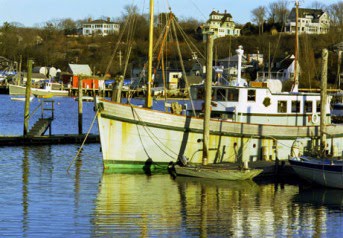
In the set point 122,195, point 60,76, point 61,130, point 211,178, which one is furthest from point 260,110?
point 60,76

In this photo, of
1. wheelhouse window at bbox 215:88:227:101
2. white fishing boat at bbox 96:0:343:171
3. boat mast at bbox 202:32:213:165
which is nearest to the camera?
boat mast at bbox 202:32:213:165

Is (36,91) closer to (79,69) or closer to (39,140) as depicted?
(79,69)

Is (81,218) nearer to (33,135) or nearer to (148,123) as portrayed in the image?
(148,123)

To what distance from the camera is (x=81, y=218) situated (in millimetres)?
25781

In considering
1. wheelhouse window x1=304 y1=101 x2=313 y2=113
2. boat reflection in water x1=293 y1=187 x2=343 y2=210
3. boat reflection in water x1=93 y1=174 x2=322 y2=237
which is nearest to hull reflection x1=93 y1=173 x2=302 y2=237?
boat reflection in water x1=93 y1=174 x2=322 y2=237

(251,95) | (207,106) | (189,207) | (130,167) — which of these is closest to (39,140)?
(130,167)

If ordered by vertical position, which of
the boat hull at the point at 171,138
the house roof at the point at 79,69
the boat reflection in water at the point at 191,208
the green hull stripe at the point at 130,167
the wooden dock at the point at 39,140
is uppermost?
the house roof at the point at 79,69

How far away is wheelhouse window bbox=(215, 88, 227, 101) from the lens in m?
38.6

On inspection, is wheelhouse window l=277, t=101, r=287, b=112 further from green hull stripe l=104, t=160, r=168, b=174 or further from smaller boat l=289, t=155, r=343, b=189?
green hull stripe l=104, t=160, r=168, b=174

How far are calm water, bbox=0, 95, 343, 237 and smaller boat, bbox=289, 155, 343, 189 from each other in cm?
41

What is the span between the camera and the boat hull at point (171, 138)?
3484 centimetres

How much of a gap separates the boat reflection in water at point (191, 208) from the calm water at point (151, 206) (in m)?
0.03

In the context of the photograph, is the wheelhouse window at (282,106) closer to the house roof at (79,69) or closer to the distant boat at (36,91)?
the distant boat at (36,91)

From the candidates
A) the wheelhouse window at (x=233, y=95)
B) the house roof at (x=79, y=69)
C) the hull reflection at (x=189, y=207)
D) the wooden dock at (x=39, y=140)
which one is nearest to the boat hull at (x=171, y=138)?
the hull reflection at (x=189, y=207)
